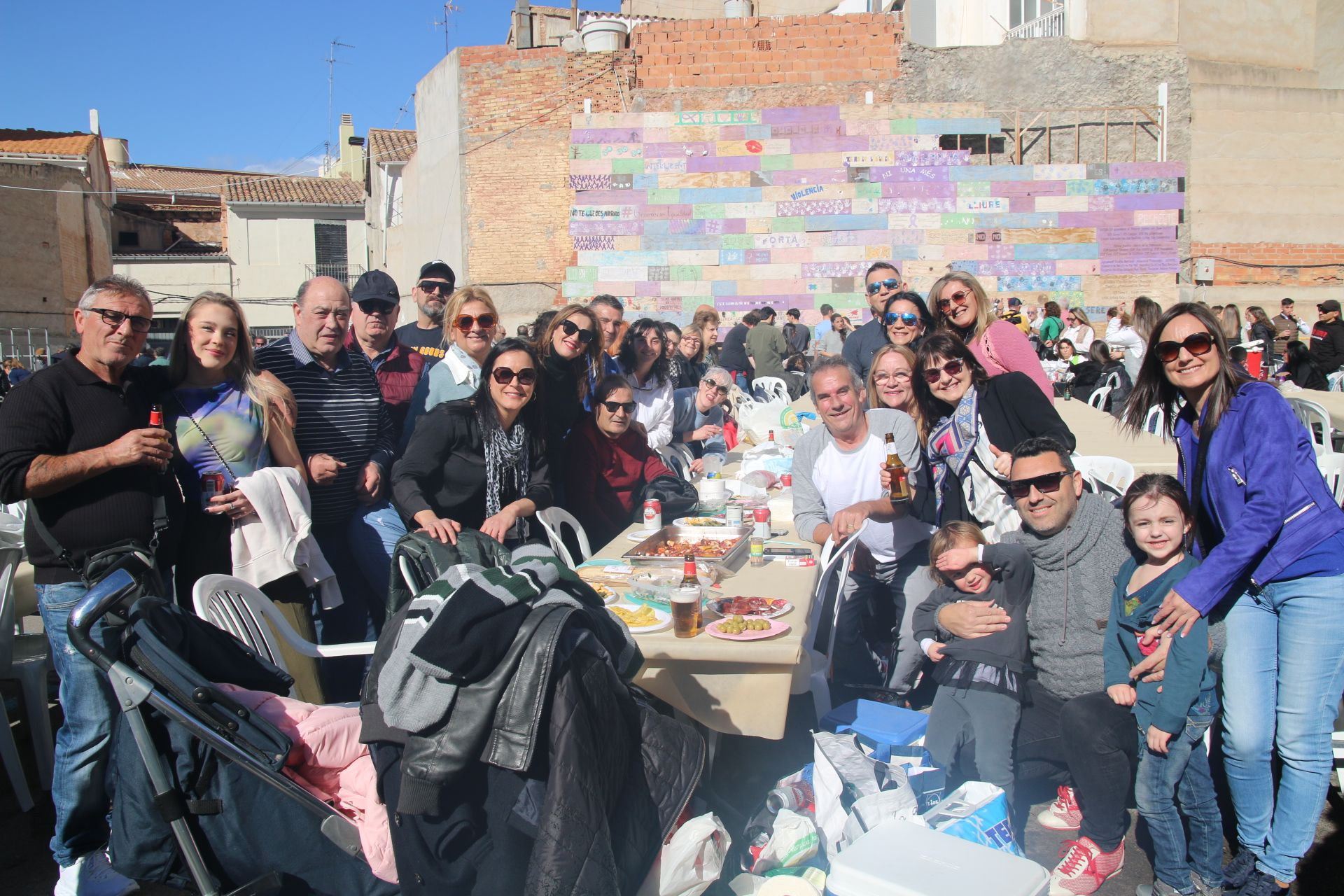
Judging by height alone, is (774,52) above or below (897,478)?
above

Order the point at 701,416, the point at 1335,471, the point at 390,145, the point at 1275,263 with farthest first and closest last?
the point at 390,145, the point at 1275,263, the point at 701,416, the point at 1335,471

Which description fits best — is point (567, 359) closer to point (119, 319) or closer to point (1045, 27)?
point (119, 319)

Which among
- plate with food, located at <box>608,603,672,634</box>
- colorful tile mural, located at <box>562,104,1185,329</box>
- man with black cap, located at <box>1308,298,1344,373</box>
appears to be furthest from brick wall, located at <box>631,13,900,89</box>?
plate with food, located at <box>608,603,672,634</box>

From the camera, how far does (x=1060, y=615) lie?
3.13 meters

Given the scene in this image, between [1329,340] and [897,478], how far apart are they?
11.1 metres

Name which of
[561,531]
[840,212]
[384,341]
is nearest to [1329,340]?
[840,212]

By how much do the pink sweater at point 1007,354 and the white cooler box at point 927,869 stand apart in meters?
2.30

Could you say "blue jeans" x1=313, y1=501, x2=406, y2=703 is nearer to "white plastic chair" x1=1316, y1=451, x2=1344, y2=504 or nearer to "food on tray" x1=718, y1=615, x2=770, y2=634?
"food on tray" x1=718, y1=615, x2=770, y2=634

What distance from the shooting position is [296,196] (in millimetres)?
32656

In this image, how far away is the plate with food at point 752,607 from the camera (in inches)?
119

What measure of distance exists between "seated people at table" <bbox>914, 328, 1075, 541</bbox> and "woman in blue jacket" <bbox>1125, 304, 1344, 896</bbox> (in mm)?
767

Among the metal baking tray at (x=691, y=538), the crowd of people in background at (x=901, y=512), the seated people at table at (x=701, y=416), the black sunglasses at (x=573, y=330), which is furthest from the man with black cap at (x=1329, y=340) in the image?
the black sunglasses at (x=573, y=330)

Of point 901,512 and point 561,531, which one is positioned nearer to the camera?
point 901,512

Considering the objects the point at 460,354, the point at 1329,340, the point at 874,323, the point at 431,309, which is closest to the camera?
the point at 460,354
